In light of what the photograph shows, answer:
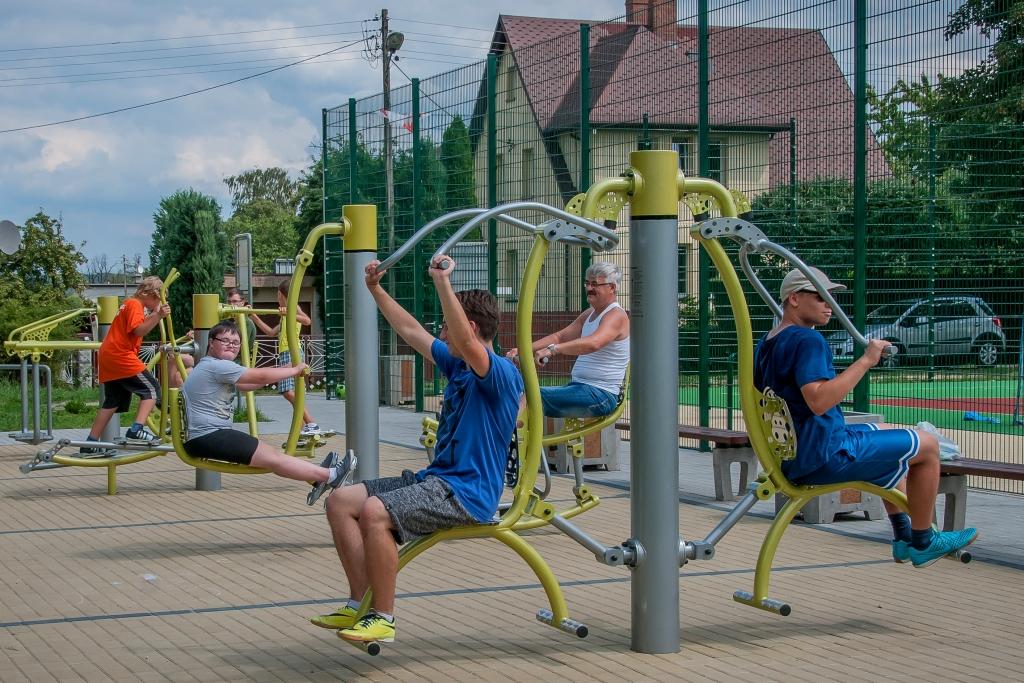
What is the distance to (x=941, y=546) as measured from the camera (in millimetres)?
5781

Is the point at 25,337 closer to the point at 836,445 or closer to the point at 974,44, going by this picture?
the point at 974,44

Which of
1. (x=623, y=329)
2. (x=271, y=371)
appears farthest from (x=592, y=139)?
(x=271, y=371)

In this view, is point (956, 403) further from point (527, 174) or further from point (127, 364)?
point (127, 364)


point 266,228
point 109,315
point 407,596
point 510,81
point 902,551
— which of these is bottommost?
point 407,596

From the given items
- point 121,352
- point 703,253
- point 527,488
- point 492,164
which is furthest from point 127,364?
point 527,488

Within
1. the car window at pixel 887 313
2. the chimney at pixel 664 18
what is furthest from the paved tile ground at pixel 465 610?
the chimney at pixel 664 18

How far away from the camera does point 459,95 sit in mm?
16438

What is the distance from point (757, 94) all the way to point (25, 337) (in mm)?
7973

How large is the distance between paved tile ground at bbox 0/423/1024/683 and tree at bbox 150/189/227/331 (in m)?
29.3

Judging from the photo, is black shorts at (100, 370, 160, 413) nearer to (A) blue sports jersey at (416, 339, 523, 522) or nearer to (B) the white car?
(B) the white car

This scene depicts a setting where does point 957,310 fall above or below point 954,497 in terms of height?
above

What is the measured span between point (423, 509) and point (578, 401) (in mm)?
3819

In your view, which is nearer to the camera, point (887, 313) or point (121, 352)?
point (887, 313)

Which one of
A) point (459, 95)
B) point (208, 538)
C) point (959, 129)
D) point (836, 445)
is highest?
point (459, 95)
